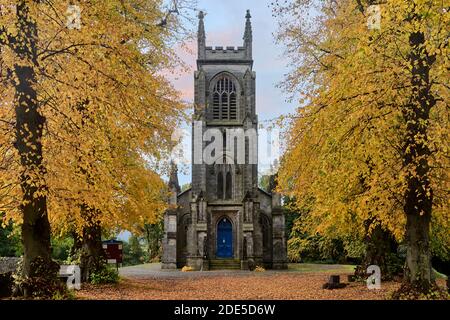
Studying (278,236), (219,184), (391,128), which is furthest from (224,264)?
(391,128)

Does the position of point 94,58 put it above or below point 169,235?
above

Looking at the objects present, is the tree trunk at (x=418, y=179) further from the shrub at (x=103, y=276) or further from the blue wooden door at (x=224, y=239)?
the blue wooden door at (x=224, y=239)

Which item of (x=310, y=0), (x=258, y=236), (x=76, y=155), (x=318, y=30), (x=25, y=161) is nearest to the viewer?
(x=25, y=161)

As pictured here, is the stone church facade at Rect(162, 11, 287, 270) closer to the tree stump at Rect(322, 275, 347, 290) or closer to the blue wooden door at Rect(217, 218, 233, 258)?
the blue wooden door at Rect(217, 218, 233, 258)

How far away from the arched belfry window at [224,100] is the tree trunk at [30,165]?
33.0 metres

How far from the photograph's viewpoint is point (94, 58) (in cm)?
1295

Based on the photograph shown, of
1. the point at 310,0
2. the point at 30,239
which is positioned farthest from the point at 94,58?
the point at 310,0

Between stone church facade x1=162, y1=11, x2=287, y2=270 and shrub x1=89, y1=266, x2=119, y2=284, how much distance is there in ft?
63.0

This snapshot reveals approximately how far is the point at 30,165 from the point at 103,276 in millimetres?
9571

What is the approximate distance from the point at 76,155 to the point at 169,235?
30.5 meters

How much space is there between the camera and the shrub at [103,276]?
19688 mm

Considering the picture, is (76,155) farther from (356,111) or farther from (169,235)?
(169,235)

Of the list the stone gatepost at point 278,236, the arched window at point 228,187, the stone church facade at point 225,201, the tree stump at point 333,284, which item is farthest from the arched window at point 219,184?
the tree stump at point 333,284
